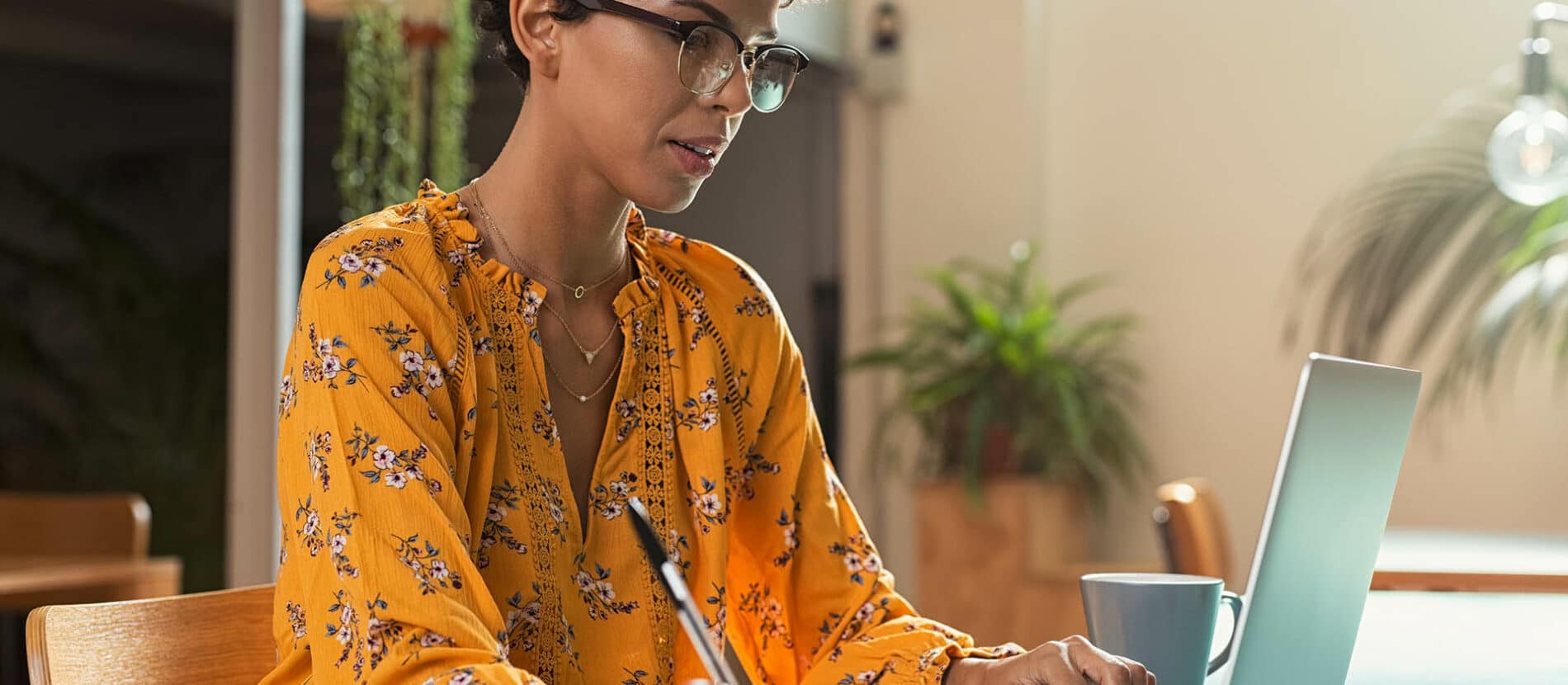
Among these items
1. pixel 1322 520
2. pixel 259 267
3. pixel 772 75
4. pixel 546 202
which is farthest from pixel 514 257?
pixel 259 267

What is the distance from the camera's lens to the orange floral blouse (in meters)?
1.02

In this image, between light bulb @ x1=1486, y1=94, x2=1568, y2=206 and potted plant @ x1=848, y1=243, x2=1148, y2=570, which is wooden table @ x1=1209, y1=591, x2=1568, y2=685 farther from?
potted plant @ x1=848, y1=243, x2=1148, y2=570

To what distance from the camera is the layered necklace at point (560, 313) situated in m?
1.32

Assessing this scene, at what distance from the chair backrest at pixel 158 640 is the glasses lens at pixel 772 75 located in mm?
561

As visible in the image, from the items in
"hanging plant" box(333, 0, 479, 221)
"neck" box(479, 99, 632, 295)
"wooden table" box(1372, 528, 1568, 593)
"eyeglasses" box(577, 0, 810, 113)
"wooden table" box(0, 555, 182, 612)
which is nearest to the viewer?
"eyeglasses" box(577, 0, 810, 113)

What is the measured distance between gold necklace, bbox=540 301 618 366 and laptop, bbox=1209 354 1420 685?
24.4 inches

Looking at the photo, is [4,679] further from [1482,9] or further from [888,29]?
[1482,9]

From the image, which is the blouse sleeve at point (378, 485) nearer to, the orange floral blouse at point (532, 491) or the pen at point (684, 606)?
the orange floral blouse at point (532, 491)

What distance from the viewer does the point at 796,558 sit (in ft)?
4.60

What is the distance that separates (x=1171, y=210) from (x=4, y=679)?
385cm

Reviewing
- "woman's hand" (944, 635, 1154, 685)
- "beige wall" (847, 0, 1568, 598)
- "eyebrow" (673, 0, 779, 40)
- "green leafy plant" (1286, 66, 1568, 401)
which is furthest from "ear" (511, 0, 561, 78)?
"beige wall" (847, 0, 1568, 598)

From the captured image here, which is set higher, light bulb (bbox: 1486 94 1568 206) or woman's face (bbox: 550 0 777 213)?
light bulb (bbox: 1486 94 1568 206)

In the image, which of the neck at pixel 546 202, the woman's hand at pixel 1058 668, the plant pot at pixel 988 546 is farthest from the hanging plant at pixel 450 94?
the woman's hand at pixel 1058 668

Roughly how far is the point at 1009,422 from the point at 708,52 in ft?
12.5
